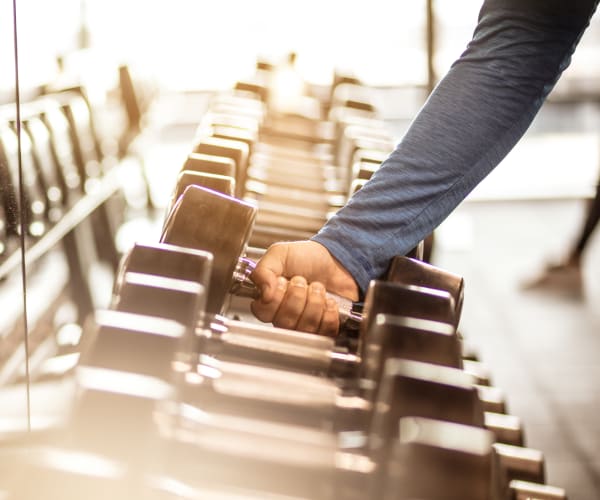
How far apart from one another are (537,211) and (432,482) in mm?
3399

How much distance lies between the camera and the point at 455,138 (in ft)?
1.91

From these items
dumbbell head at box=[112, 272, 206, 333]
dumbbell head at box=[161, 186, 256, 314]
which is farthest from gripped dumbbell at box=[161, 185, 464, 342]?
dumbbell head at box=[112, 272, 206, 333]

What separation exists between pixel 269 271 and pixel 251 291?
2cm

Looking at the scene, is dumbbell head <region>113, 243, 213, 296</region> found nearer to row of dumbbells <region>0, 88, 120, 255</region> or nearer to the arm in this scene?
the arm

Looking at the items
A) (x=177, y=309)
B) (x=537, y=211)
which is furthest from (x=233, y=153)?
(x=537, y=211)

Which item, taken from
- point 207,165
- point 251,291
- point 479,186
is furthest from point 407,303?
point 479,186

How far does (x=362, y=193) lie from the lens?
598mm

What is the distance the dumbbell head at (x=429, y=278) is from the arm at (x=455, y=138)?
5 cm

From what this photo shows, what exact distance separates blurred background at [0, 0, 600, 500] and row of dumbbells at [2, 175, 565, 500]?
37cm

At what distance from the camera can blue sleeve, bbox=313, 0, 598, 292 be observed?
0.57 meters

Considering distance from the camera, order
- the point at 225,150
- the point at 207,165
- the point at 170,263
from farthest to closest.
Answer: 1. the point at 225,150
2. the point at 207,165
3. the point at 170,263

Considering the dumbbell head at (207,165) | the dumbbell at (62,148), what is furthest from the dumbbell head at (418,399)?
the dumbbell at (62,148)

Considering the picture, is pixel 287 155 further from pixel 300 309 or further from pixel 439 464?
pixel 439 464

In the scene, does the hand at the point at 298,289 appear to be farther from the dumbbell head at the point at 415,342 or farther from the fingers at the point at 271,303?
the dumbbell head at the point at 415,342
